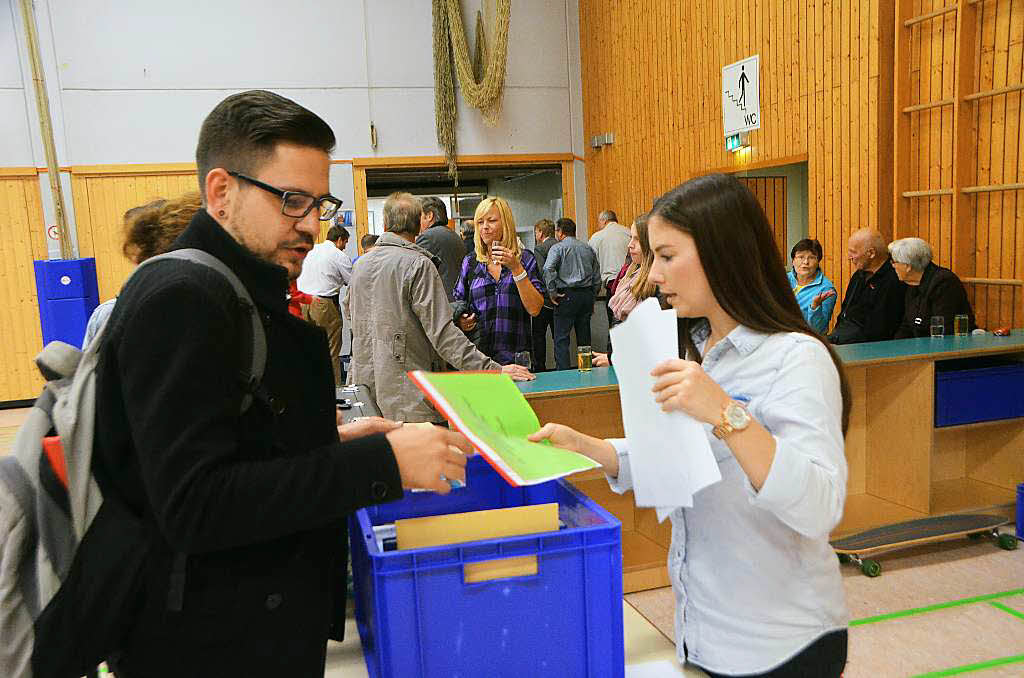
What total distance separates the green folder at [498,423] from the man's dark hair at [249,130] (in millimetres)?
385

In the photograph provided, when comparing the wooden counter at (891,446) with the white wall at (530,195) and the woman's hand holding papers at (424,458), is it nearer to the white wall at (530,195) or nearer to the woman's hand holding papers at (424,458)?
the woman's hand holding papers at (424,458)

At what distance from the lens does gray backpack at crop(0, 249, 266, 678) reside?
1.04 meters

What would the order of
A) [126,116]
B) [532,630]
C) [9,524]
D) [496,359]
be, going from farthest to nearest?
[126,116]
[496,359]
[532,630]
[9,524]

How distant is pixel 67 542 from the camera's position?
3.50 feet

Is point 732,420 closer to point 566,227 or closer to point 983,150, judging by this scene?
point 983,150

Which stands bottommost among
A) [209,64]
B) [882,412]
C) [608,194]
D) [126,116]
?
[882,412]

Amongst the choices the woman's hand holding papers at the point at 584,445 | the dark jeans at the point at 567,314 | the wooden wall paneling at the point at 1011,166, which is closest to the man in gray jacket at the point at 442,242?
the dark jeans at the point at 567,314

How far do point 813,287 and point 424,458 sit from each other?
5924 millimetres

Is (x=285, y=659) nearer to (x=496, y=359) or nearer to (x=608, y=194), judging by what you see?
(x=496, y=359)

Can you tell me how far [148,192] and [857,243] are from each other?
8.19 m

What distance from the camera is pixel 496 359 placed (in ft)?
16.0

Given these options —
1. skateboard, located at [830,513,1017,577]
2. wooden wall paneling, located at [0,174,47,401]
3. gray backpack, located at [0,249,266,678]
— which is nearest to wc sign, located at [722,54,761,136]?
skateboard, located at [830,513,1017,577]

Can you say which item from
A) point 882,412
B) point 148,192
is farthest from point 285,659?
point 148,192

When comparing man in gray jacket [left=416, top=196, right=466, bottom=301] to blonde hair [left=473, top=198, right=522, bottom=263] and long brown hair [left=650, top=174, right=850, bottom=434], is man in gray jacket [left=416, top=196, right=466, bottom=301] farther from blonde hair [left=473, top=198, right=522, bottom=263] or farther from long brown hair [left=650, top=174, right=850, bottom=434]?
long brown hair [left=650, top=174, right=850, bottom=434]
